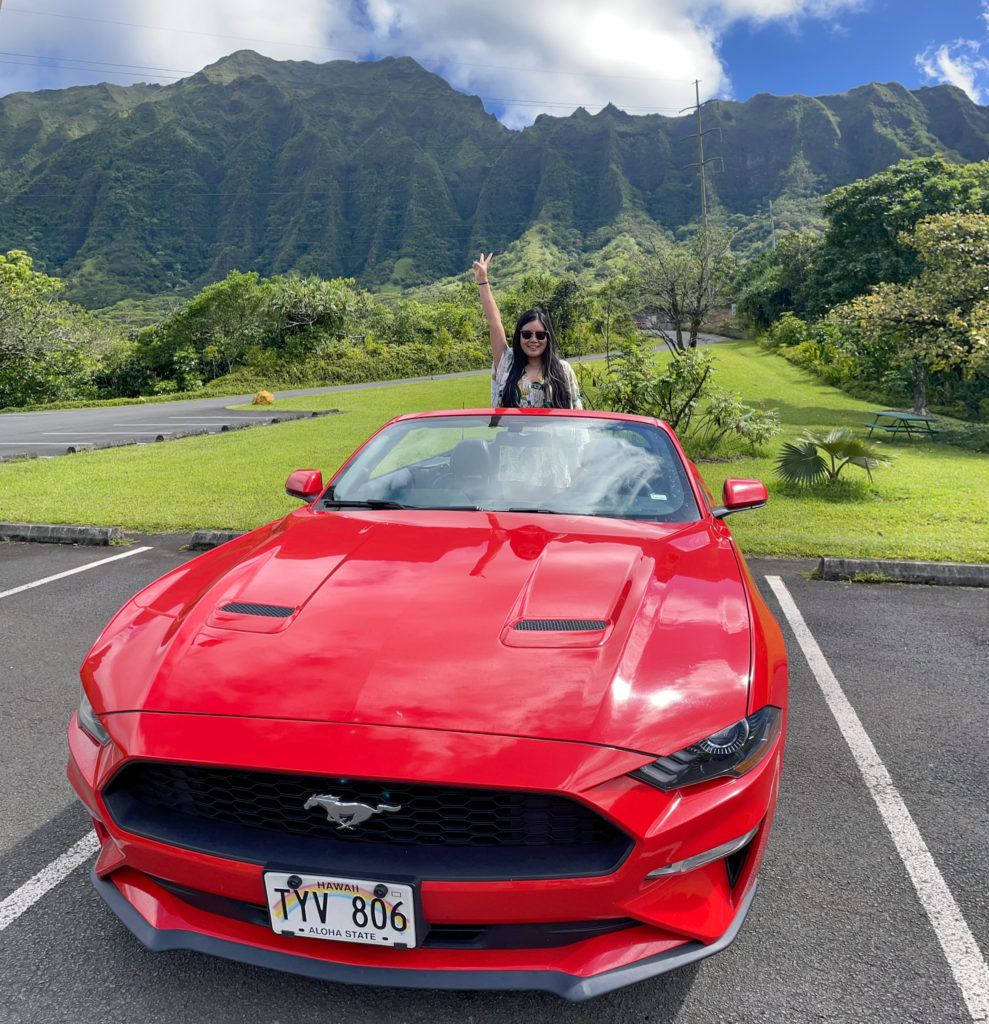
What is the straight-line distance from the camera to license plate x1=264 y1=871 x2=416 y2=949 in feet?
5.29

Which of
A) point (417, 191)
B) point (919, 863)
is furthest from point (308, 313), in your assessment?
point (417, 191)

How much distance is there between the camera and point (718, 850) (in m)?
1.75

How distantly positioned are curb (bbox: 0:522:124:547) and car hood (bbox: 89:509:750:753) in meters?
5.12

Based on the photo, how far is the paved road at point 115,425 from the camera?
1546 cm

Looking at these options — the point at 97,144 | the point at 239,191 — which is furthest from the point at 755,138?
the point at 97,144

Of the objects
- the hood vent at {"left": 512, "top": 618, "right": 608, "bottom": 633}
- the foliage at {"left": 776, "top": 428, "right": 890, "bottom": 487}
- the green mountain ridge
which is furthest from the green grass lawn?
the green mountain ridge

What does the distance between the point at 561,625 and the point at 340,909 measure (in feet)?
2.93

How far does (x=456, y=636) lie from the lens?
2.04 m

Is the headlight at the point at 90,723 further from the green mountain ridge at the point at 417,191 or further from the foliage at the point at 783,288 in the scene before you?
the green mountain ridge at the point at 417,191

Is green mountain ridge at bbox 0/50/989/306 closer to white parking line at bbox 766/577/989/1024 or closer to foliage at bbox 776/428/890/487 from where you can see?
foliage at bbox 776/428/890/487

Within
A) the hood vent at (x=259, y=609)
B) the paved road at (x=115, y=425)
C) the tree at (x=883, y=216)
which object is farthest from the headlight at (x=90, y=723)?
the tree at (x=883, y=216)

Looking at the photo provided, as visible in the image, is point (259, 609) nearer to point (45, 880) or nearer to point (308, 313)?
point (45, 880)

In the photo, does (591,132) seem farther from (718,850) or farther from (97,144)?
(718,850)

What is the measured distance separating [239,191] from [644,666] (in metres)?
218
